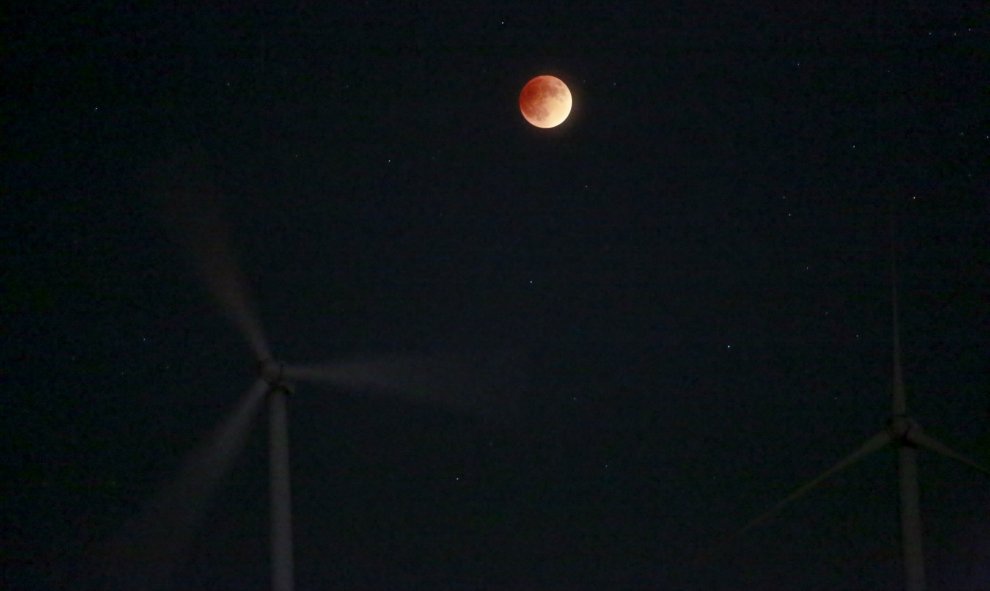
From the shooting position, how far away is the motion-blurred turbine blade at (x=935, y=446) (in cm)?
2752

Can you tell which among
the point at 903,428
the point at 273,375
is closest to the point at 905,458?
the point at 903,428

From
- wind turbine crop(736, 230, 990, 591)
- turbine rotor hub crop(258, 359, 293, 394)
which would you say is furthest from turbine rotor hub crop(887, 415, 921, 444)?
turbine rotor hub crop(258, 359, 293, 394)

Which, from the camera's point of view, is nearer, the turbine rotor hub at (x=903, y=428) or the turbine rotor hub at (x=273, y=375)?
the turbine rotor hub at (x=273, y=375)

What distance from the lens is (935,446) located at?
2767cm

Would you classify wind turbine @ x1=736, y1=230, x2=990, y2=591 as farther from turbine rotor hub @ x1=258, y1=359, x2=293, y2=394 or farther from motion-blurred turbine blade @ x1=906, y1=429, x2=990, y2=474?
turbine rotor hub @ x1=258, y1=359, x2=293, y2=394

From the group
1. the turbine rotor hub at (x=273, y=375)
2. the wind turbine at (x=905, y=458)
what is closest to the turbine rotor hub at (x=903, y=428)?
the wind turbine at (x=905, y=458)

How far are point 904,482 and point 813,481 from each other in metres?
1.98

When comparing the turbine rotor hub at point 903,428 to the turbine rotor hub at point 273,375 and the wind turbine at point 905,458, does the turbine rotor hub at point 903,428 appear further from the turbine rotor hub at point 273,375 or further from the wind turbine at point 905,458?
the turbine rotor hub at point 273,375

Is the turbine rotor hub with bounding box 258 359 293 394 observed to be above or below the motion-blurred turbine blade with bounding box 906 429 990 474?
below

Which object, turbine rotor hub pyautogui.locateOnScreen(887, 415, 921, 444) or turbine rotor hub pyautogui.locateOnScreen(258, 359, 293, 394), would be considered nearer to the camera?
turbine rotor hub pyautogui.locateOnScreen(258, 359, 293, 394)

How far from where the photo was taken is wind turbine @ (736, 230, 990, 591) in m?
26.2

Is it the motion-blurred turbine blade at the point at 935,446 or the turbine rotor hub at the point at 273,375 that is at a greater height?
the motion-blurred turbine blade at the point at 935,446

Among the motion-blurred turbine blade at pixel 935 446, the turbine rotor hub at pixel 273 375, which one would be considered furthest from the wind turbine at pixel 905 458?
the turbine rotor hub at pixel 273 375

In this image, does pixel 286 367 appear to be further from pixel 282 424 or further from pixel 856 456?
pixel 856 456
